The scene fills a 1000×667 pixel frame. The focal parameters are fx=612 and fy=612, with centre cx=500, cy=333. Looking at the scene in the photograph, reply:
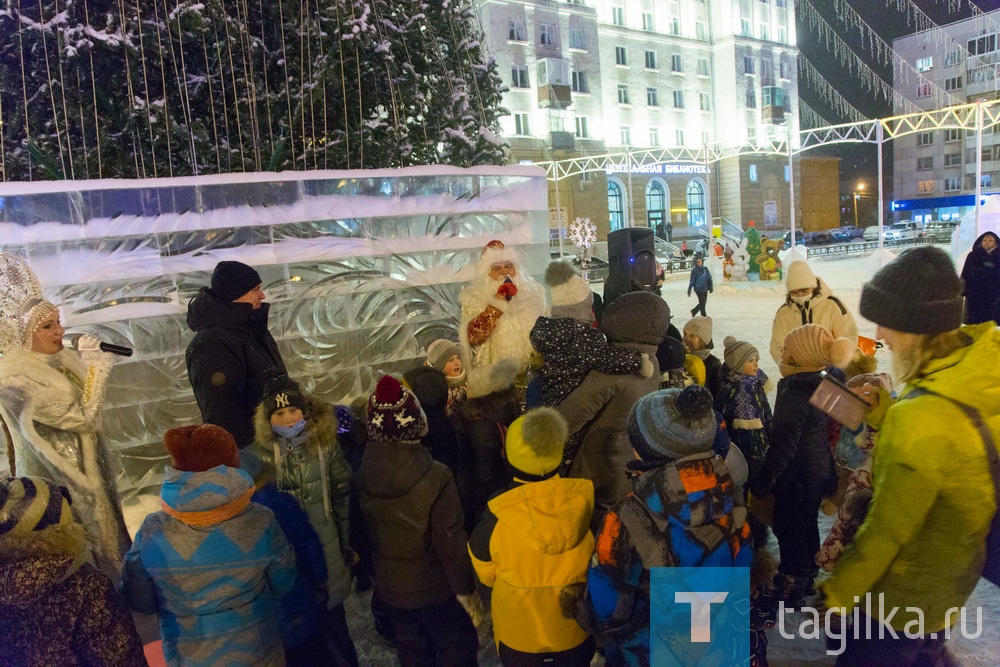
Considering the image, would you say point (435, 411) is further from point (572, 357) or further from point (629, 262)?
point (629, 262)

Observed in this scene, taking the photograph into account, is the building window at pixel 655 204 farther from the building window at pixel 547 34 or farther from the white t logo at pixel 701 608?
the white t logo at pixel 701 608

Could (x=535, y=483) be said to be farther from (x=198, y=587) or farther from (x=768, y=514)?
(x=768, y=514)

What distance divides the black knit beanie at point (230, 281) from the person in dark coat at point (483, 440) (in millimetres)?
1259

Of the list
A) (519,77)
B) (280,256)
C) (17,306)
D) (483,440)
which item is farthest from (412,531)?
(519,77)

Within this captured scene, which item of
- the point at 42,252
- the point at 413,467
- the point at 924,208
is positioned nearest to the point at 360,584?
the point at 413,467

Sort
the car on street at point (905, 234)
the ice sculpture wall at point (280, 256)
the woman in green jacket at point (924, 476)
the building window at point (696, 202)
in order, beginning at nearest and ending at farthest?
the woman in green jacket at point (924, 476) < the ice sculpture wall at point (280, 256) < the car on street at point (905, 234) < the building window at point (696, 202)

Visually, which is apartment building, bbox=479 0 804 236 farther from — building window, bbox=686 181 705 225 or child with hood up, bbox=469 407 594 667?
child with hood up, bbox=469 407 594 667

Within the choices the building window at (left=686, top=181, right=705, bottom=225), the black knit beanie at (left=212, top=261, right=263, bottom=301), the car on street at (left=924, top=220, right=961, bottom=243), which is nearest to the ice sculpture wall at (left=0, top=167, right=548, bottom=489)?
the black knit beanie at (left=212, top=261, right=263, bottom=301)

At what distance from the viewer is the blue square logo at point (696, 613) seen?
1827 millimetres

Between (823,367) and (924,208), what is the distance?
5519cm

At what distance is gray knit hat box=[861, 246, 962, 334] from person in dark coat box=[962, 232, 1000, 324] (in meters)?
5.97

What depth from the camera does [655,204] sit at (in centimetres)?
3962

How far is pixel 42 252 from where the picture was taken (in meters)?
3.82

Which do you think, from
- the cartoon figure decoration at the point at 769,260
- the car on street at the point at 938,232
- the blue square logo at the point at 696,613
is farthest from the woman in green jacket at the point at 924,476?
the car on street at the point at 938,232
